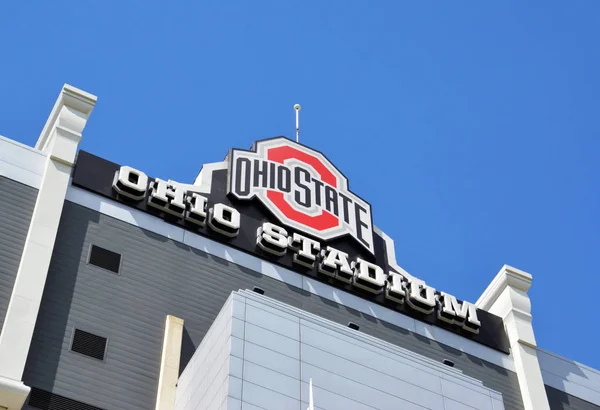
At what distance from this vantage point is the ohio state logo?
46.8 meters

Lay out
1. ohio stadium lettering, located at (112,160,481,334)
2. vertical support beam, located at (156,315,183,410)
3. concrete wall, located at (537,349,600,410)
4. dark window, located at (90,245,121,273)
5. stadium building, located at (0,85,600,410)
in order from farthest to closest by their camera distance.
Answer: concrete wall, located at (537,349,600,410)
ohio stadium lettering, located at (112,160,481,334)
dark window, located at (90,245,121,273)
vertical support beam, located at (156,315,183,410)
stadium building, located at (0,85,600,410)

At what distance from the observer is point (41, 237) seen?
37.6m

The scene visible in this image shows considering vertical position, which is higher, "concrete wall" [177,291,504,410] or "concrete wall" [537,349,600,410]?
"concrete wall" [537,349,600,410]

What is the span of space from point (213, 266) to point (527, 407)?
15.0 meters

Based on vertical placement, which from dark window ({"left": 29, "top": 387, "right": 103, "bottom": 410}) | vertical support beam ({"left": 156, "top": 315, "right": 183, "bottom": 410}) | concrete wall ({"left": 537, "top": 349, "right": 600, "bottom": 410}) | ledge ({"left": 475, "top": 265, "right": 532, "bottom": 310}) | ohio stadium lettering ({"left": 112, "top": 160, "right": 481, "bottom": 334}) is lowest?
dark window ({"left": 29, "top": 387, "right": 103, "bottom": 410})

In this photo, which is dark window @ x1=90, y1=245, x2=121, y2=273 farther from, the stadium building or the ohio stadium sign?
→ the ohio stadium sign

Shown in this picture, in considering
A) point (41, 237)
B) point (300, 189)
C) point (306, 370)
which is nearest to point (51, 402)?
point (41, 237)

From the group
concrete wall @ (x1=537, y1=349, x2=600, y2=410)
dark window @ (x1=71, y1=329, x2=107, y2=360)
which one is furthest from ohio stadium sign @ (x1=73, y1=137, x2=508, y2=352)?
dark window @ (x1=71, y1=329, x2=107, y2=360)

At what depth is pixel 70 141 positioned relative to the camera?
4112cm

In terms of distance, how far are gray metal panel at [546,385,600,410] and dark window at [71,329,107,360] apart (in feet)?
69.2

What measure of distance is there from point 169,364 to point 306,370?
21.2ft

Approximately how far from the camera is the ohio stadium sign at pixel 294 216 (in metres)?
42.5

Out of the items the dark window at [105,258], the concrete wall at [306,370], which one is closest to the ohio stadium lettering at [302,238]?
the dark window at [105,258]

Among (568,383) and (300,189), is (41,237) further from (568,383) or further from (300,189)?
(568,383)
